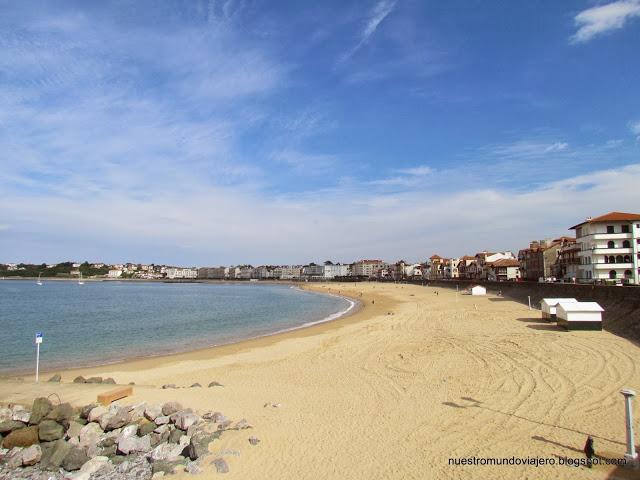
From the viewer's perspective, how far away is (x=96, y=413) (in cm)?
1005

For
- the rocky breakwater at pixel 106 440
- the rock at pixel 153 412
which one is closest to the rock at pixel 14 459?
the rocky breakwater at pixel 106 440

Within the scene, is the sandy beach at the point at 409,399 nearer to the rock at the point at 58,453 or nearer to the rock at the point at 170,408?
the rock at the point at 170,408

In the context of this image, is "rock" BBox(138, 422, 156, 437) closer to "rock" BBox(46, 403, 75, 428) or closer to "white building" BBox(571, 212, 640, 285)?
"rock" BBox(46, 403, 75, 428)

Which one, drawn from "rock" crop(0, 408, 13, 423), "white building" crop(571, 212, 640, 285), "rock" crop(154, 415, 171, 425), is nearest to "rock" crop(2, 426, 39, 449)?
"rock" crop(0, 408, 13, 423)

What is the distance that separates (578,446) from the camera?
8172 millimetres

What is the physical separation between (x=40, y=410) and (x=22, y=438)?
2.29 ft

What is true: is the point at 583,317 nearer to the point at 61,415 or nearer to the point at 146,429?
the point at 146,429

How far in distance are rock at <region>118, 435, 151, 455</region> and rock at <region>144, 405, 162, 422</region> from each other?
35.0 inches

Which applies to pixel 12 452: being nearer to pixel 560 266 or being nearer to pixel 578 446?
pixel 578 446

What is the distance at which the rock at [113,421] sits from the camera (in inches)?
383

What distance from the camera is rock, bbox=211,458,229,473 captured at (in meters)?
7.80

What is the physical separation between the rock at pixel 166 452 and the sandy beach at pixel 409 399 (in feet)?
2.33

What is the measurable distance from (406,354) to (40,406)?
13515 mm

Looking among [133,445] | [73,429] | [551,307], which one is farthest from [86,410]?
[551,307]
